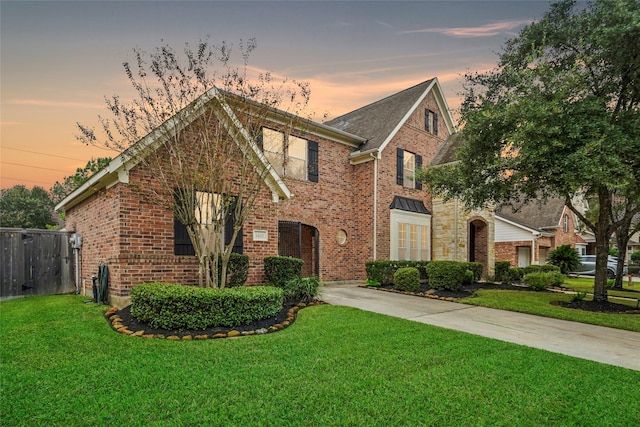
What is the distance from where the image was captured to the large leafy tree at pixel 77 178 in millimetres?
21669

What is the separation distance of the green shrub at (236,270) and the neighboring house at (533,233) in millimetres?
19490

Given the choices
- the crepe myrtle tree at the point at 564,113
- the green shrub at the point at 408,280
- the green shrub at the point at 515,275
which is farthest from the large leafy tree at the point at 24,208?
the green shrub at the point at 515,275

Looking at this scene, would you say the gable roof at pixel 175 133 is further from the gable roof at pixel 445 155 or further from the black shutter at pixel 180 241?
the gable roof at pixel 445 155

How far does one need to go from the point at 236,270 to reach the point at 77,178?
26.2 meters

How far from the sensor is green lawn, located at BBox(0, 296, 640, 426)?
307cm

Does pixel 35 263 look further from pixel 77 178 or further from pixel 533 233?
pixel 533 233

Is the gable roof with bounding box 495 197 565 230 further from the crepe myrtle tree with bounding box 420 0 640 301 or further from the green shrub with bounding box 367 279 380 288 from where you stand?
the crepe myrtle tree with bounding box 420 0 640 301

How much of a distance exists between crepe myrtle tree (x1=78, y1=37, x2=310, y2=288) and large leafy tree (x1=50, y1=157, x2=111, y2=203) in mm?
4886

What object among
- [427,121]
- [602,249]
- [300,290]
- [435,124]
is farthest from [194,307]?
[435,124]

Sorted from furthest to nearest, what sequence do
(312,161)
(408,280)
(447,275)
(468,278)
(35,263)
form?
(468,278), (312,161), (408,280), (447,275), (35,263)

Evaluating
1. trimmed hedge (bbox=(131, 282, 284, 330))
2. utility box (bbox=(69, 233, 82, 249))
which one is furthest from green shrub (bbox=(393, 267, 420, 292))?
utility box (bbox=(69, 233, 82, 249))

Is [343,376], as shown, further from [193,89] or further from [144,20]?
[144,20]

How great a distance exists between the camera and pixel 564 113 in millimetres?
7805

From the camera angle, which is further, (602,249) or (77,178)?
(77,178)
